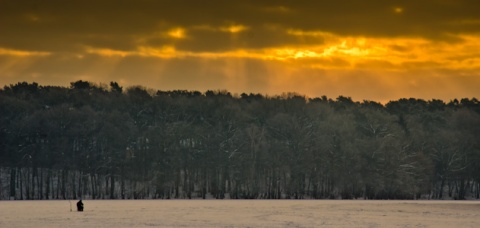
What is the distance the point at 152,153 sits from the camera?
133875 millimetres

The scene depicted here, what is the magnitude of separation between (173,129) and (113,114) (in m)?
9.78

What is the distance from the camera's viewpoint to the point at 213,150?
13688 centimetres

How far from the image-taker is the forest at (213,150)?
130m

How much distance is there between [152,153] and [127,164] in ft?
14.5

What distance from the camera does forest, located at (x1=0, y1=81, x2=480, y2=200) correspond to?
130 metres

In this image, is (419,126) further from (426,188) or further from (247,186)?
(247,186)

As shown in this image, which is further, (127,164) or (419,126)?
(419,126)

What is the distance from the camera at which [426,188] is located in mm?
136375
